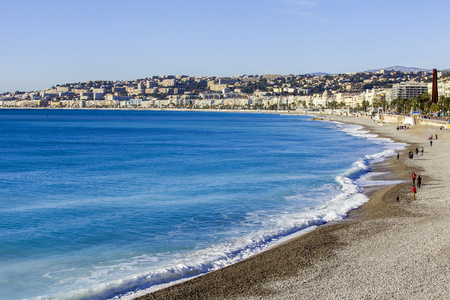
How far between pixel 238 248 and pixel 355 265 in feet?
10.1

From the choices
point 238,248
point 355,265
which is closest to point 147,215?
point 238,248

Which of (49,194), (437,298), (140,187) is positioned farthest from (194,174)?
(437,298)

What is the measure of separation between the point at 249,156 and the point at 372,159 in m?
8.72

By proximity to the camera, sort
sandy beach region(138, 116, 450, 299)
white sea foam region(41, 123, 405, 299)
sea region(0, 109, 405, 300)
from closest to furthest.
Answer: sandy beach region(138, 116, 450, 299) < white sea foam region(41, 123, 405, 299) < sea region(0, 109, 405, 300)

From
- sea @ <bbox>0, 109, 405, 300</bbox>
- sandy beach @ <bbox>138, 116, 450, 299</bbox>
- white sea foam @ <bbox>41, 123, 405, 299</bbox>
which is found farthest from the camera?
sea @ <bbox>0, 109, 405, 300</bbox>

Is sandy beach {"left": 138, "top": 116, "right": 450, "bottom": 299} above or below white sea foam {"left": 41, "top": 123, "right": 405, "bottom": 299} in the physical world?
above

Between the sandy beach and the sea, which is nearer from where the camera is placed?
the sandy beach

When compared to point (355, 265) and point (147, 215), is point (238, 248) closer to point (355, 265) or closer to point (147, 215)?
point (355, 265)

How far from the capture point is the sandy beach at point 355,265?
28.5 ft

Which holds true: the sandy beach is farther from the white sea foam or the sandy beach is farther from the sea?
the sea

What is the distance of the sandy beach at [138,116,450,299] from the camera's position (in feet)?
28.5

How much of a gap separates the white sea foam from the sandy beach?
18.4 inches

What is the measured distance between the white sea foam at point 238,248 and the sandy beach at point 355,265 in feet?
1.53

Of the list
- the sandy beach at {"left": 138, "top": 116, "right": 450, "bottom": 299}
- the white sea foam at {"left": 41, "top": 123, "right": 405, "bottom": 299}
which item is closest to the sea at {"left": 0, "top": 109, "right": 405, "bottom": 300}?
the white sea foam at {"left": 41, "top": 123, "right": 405, "bottom": 299}
